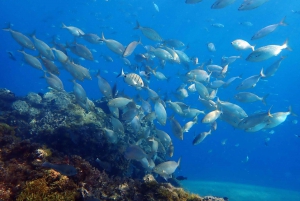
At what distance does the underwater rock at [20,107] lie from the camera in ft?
32.6

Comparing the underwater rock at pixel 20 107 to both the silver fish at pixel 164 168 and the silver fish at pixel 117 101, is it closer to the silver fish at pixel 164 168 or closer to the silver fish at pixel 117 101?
the silver fish at pixel 117 101

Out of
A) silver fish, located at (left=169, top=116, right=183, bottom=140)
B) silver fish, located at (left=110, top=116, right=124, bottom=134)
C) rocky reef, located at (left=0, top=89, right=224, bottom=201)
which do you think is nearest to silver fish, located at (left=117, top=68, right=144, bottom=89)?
silver fish, located at (left=110, top=116, right=124, bottom=134)

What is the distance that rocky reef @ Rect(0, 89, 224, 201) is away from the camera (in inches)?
151

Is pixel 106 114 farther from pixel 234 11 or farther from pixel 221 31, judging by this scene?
pixel 221 31

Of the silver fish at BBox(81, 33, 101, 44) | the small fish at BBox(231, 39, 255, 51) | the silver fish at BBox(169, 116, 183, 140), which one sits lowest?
the silver fish at BBox(169, 116, 183, 140)

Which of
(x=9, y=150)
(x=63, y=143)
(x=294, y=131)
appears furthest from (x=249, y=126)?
(x=294, y=131)

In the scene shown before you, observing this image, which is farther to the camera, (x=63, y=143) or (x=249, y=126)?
(x=249, y=126)

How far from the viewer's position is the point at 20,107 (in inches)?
399

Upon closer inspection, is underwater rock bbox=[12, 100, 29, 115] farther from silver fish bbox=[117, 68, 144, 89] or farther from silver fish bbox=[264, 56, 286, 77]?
silver fish bbox=[264, 56, 286, 77]

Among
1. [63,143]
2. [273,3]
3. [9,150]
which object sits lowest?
[9,150]

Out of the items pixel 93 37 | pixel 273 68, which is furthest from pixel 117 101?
pixel 273 68

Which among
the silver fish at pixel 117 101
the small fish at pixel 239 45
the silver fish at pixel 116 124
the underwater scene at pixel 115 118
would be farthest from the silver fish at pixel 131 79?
the small fish at pixel 239 45

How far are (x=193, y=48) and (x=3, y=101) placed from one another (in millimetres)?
71159

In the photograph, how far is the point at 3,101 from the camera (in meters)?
10.6
